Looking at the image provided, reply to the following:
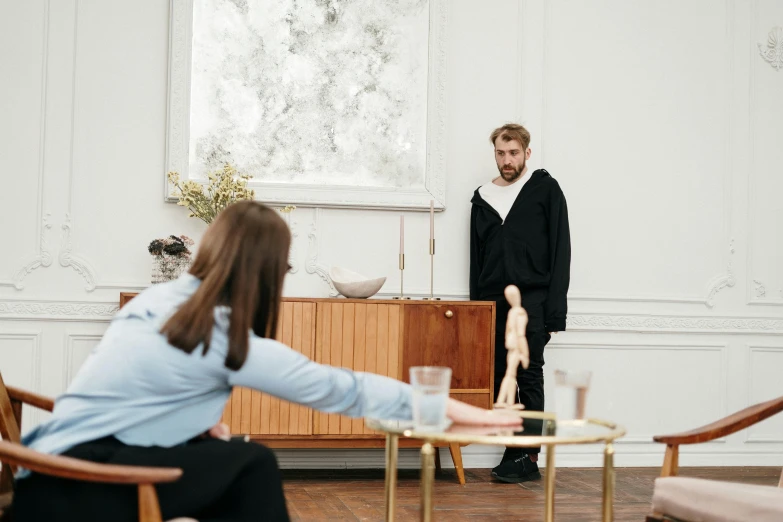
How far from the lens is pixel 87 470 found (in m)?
1.53

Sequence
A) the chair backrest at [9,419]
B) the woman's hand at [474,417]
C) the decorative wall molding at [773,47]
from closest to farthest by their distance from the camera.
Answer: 1. the woman's hand at [474,417]
2. the chair backrest at [9,419]
3. the decorative wall molding at [773,47]

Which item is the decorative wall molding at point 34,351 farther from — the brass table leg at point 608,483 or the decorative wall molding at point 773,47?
the decorative wall molding at point 773,47

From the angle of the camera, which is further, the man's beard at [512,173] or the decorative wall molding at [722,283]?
the decorative wall molding at [722,283]

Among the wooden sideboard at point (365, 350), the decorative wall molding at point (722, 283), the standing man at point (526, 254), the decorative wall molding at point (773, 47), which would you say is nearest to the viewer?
the wooden sideboard at point (365, 350)

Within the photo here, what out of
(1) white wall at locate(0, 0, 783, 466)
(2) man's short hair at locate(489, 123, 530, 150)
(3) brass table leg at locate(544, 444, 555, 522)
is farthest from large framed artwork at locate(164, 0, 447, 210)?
(3) brass table leg at locate(544, 444, 555, 522)

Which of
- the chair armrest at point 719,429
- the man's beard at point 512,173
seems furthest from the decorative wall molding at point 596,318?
the chair armrest at point 719,429

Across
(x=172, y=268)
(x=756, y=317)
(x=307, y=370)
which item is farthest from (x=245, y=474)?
(x=756, y=317)

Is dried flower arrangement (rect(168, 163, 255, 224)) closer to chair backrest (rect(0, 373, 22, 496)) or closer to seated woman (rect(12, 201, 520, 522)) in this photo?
chair backrest (rect(0, 373, 22, 496))

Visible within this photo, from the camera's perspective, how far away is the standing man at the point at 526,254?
4215mm

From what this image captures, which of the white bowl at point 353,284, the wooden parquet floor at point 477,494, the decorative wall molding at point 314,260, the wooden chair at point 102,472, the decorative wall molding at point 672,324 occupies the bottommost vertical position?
the wooden parquet floor at point 477,494

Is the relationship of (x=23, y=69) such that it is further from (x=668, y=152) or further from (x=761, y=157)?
(x=761, y=157)

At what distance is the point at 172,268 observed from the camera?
392cm

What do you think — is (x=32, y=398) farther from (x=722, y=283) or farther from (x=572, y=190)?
(x=722, y=283)

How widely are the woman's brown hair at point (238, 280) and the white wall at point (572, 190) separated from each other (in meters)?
2.53
